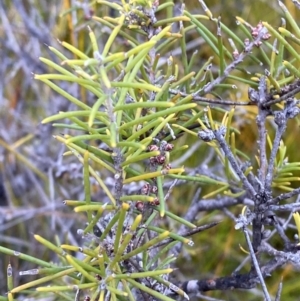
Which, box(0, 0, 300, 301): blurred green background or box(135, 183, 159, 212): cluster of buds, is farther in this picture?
box(0, 0, 300, 301): blurred green background

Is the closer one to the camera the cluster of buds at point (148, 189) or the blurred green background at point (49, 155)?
the cluster of buds at point (148, 189)

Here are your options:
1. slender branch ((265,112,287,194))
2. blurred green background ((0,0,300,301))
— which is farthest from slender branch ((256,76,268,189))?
blurred green background ((0,0,300,301))

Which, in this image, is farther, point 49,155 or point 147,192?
point 49,155

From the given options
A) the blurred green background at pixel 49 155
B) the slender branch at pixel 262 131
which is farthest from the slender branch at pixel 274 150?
the blurred green background at pixel 49 155

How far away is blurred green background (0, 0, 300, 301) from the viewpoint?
3.61 feet

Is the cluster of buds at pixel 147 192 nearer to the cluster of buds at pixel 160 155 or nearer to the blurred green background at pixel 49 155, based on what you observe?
the cluster of buds at pixel 160 155

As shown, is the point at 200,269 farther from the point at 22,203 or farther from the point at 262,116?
the point at 262,116

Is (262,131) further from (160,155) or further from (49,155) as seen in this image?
(49,155)

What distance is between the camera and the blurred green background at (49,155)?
43.4 inches

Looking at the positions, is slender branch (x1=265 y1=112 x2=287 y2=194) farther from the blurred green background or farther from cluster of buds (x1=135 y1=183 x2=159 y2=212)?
the blurred green background

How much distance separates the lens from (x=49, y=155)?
1.29 metres

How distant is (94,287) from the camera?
1.33ft

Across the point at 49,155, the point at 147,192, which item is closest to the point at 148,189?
the point at 147,192

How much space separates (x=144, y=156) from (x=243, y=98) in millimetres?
671
